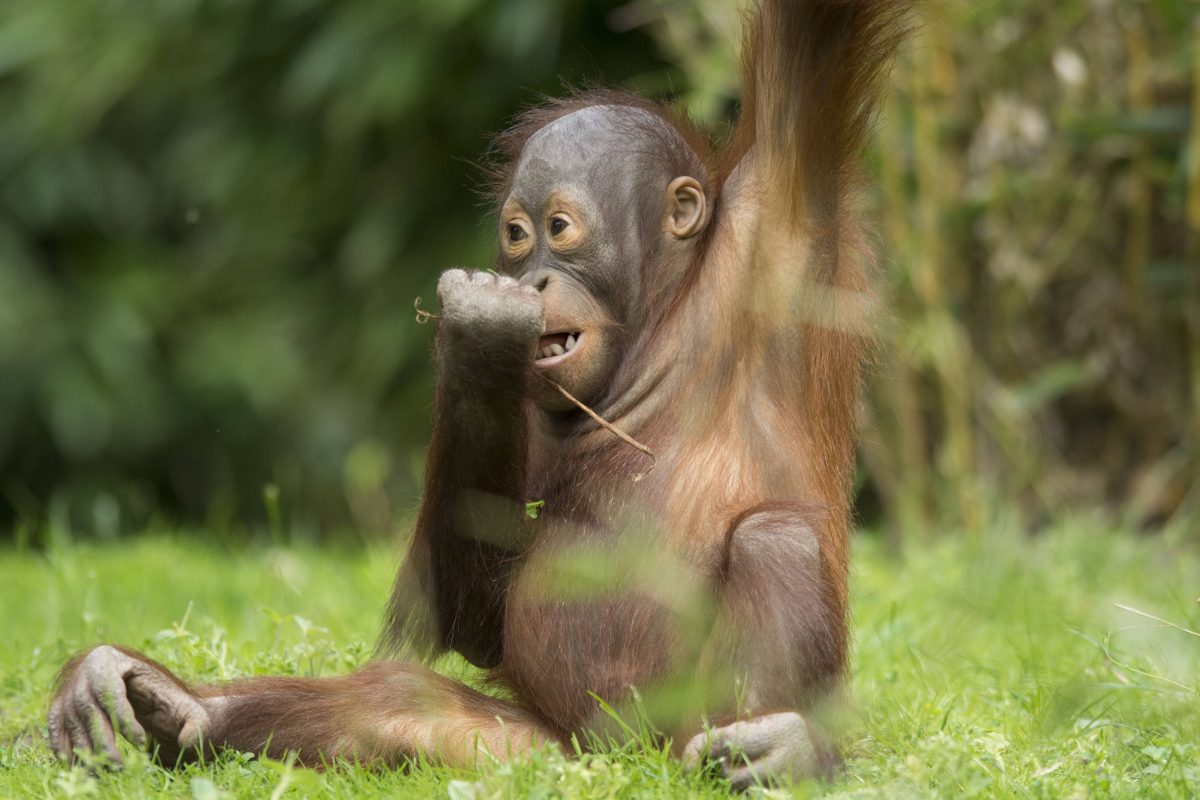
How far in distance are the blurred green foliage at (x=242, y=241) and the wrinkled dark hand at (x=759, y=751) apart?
4.86m

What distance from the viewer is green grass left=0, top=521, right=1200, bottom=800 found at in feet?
9.88

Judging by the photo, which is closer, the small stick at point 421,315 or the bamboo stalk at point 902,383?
the small stick at point 421,315

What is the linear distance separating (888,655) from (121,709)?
6.57ft

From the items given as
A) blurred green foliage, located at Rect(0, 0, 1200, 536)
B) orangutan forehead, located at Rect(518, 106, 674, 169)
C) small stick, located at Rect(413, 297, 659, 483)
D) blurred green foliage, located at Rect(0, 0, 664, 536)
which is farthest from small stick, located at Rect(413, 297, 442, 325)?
blurred green foliage, located at Rect(0, 0, 664, 536)

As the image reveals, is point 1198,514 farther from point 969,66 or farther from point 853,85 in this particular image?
point 853,85

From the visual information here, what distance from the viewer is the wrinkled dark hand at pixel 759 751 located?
9.89ft

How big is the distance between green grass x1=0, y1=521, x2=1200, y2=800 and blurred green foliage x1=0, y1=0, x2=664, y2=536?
1.84 m

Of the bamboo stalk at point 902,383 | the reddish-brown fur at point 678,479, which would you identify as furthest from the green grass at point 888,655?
the bamboo stalk at point 902,383

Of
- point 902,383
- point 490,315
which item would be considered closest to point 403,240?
point 902,383

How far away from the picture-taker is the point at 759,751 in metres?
3.04

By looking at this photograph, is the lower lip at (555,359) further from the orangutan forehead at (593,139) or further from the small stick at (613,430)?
the orangutan forehead at (593,139)

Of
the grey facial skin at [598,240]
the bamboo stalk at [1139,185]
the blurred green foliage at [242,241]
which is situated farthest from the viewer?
the blurred green foliage at [242,241]

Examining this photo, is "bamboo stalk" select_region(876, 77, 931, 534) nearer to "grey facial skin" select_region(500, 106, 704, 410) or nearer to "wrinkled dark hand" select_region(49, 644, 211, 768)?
"grey facial skin" select_region(500, 106, 704, 410)

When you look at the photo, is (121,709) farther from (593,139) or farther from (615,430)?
(593,139)
